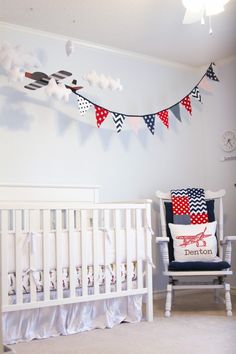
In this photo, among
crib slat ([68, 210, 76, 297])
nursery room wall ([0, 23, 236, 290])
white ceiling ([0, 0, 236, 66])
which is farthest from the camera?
nursery room wall ([0, 23, 236, 290])

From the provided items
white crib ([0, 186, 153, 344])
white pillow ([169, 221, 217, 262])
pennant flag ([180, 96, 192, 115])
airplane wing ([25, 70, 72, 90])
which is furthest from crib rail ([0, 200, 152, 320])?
pennant flag ([180, 96, 192, 115])

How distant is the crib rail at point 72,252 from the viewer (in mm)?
2396

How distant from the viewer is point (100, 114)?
332cm

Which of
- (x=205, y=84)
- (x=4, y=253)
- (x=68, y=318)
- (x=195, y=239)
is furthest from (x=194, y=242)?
(x=4, y=253)

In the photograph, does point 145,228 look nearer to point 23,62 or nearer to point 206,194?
point 206,194

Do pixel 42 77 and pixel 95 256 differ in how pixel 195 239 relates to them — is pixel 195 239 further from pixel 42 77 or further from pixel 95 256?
pixel 42 77

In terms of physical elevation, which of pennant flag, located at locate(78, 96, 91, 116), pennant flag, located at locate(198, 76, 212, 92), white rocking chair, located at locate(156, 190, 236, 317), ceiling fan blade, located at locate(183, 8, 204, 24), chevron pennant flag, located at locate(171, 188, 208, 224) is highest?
ceiling fan blade, located at locate(183, 8, 204, 24)

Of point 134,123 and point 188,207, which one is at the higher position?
point 134,123

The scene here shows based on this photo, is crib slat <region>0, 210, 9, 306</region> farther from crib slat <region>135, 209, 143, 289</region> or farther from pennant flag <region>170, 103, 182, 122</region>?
pennant flag <region>170, 103, 182, 122</region>

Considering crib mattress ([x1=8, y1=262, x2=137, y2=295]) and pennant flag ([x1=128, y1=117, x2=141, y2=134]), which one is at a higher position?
pennant flag ([x1=128, y1=117, x2=141, y2=134])

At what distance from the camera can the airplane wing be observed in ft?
9.41

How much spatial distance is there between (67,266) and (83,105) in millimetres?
1191

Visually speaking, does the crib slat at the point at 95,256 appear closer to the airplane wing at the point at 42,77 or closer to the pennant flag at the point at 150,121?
the airplane wing at the point at 42,77

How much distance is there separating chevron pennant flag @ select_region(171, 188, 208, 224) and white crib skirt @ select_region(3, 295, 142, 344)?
84 centimetres
